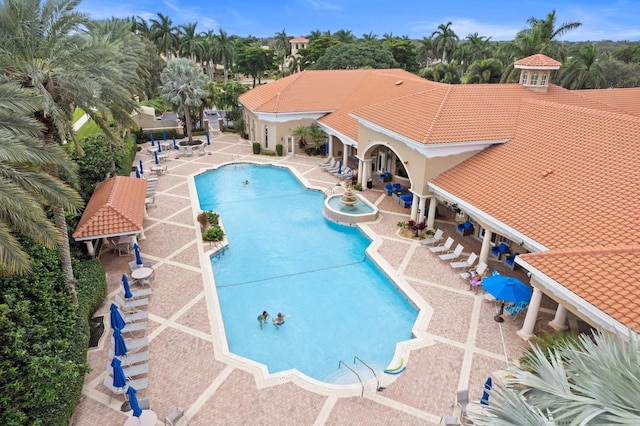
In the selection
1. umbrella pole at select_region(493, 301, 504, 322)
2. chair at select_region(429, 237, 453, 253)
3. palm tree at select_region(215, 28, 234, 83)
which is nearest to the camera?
umbrella pole at select_region(493, 301, 504, 322)

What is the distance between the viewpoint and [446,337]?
49.9ft

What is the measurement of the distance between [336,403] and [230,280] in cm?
918

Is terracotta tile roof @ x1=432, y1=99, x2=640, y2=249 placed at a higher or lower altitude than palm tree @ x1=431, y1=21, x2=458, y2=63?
lower

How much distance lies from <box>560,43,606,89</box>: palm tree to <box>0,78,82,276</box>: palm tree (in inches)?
1962

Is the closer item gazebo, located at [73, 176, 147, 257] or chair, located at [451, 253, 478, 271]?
gazebo, located at [73, 176, 147, 257]

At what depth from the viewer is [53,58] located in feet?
43.9

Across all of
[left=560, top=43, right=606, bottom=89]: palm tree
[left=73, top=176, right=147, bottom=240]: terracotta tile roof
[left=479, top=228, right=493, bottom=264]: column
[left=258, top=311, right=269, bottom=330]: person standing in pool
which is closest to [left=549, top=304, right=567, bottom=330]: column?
[left=479, top=228, right=493, bottom=264]: column

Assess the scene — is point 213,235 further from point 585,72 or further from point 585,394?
point 585,72

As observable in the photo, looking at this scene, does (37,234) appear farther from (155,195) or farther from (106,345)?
(155,195)

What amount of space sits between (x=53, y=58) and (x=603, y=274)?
1879cm

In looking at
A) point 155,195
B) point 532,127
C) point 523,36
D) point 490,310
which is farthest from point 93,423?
point 523,36

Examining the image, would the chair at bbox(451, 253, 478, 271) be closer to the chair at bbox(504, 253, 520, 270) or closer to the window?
the chair at bbox(504, 253, 520, 270)

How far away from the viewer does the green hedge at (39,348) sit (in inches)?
406

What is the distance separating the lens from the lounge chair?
16.3 meters
